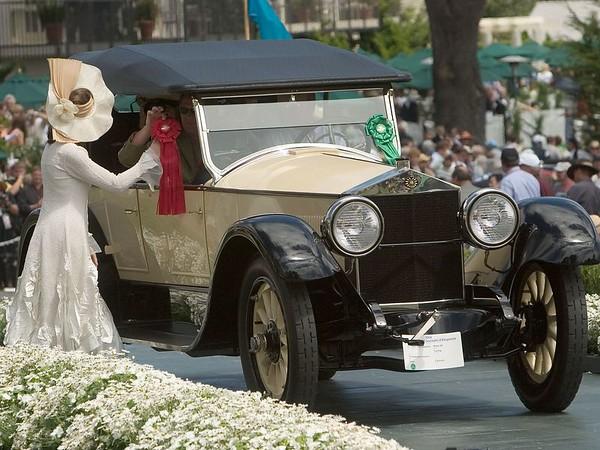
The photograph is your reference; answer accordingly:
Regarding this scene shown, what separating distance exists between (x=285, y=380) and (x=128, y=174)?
1897 millimetres

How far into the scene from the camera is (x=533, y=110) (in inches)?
1487

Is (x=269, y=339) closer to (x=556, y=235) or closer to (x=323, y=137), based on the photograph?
(x=556, y=235)

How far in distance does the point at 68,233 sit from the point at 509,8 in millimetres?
61742

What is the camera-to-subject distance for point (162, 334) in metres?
10.8

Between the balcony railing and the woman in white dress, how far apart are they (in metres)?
27.2

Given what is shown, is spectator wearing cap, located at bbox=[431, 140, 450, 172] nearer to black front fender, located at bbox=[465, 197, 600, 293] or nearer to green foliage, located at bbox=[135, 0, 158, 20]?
green foliage, located at bbox=[135, 0, 158, 20]

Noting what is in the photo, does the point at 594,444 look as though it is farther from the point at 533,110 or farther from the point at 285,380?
the point at 533,110

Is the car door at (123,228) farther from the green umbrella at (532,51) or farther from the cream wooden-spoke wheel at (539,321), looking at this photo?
the green umbrella at (532,51)

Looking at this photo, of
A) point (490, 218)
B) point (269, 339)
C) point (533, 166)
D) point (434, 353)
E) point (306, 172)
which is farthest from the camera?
point (533, 166)

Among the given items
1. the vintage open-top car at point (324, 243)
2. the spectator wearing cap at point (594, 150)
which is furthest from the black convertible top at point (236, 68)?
the spectator wearing cap at point (594, 150)

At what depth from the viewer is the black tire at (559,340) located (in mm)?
9383

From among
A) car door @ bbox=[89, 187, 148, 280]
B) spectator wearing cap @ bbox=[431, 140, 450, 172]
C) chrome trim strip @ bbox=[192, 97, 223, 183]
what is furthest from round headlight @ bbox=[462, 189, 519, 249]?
spectator wearing cap @ bbox=[431, 140, 450, 172]

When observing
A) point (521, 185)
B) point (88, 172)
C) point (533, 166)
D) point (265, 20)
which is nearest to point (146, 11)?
point (533, 166)

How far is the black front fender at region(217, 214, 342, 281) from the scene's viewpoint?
8781 millimetres
